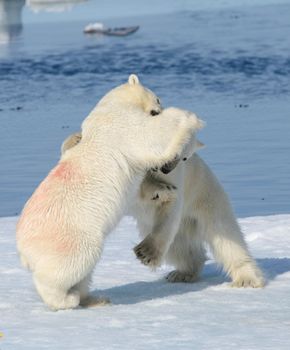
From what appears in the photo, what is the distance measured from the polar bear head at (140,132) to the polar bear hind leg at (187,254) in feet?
2.51

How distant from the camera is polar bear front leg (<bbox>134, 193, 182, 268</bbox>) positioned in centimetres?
421

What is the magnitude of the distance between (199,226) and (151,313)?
869 mm

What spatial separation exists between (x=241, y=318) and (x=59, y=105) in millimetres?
9817

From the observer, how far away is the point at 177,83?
1498 cm

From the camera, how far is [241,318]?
3838 mm

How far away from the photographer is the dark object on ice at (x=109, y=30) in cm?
2183

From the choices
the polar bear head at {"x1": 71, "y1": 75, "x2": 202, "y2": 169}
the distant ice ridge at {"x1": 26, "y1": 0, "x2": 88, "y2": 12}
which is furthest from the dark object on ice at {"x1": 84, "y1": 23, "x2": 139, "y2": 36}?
the polar bear head at {"x1": 71, "y1": 75, "x2": 202, "y2": 169}

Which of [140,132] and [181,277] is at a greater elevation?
[140,132]

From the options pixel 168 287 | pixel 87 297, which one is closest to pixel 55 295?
pixel 87 297

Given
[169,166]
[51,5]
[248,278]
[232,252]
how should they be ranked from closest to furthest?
[169,166] → [248,278] → [232,252] → [51,5]

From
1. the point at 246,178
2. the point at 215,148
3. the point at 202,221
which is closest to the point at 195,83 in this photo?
the point at 215,148

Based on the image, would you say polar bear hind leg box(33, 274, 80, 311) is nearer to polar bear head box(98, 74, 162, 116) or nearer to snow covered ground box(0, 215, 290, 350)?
snow covered ground box(0, 215, 290, 350)

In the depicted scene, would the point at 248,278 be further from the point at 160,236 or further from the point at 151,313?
the point at 151,313

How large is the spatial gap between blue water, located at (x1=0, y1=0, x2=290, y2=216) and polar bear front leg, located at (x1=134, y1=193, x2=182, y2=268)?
3567mm
